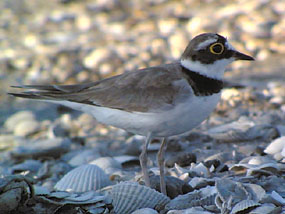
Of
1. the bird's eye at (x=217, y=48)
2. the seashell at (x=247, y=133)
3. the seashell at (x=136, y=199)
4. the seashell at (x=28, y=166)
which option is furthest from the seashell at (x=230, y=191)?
the seashell at (x=28, y=166)

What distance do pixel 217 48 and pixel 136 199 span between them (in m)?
1.23

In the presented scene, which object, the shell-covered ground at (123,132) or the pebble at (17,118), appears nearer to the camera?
the shell-covered ground at (123,132)

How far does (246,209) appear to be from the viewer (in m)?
2.92

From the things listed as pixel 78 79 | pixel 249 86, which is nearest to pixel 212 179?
pixel 249 86

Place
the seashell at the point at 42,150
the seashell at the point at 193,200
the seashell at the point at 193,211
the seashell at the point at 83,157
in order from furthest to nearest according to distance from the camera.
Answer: the seashell at the point at 42,150
the seashell at the point at 83,157
the seashell at the point at 193,200
the seashell at the point at 193,211

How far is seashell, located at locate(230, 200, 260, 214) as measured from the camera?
9.43 feet

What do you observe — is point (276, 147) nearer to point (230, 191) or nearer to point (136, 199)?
point (230, 191)

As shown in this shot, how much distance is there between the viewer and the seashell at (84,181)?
4.11 m

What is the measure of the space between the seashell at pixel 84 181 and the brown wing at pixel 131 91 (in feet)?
2.14

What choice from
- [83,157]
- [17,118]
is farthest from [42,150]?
[17,118]

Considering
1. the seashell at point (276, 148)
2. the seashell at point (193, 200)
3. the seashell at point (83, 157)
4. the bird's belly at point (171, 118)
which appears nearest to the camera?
the seashell at point (193, 200)

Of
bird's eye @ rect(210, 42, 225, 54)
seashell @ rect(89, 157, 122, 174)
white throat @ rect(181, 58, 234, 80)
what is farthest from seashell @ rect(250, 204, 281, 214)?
seashell @ rect(89, 157, 122, 174)

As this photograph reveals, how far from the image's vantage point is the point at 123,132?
6320mm

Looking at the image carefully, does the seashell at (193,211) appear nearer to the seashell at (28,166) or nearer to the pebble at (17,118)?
the seashell at (28,166)
